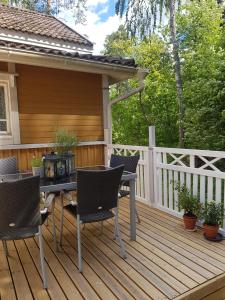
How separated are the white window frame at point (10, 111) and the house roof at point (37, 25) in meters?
2.10

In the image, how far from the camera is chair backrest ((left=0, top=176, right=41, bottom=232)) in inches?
74.9

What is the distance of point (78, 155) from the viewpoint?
490 cm

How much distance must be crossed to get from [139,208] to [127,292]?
7.13 ft

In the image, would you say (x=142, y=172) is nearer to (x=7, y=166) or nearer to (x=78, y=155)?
(x=78, y=155)

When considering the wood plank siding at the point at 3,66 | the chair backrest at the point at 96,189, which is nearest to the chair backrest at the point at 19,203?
the chair backrest at the point at 96,189

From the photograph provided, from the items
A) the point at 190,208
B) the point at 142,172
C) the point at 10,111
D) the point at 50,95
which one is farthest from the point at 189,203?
the point at 10,111

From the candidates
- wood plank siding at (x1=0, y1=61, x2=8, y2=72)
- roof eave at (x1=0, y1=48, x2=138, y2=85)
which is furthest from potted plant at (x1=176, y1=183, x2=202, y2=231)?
wood plank siding at (x1=0, y1=61, x2=8, y2=72)

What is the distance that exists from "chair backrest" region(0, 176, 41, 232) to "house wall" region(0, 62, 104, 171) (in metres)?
2.42

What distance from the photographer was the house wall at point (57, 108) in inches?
169

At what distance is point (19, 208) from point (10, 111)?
2.64 metres

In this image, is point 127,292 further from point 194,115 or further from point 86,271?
point 194,115

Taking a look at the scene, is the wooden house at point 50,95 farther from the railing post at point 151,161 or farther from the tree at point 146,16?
the tree at point 146,16

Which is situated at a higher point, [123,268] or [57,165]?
[57,165]

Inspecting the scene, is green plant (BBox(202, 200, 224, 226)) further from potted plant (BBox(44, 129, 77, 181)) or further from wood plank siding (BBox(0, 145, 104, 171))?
wood plank siding (BBox(0, 145, 104, 171))
